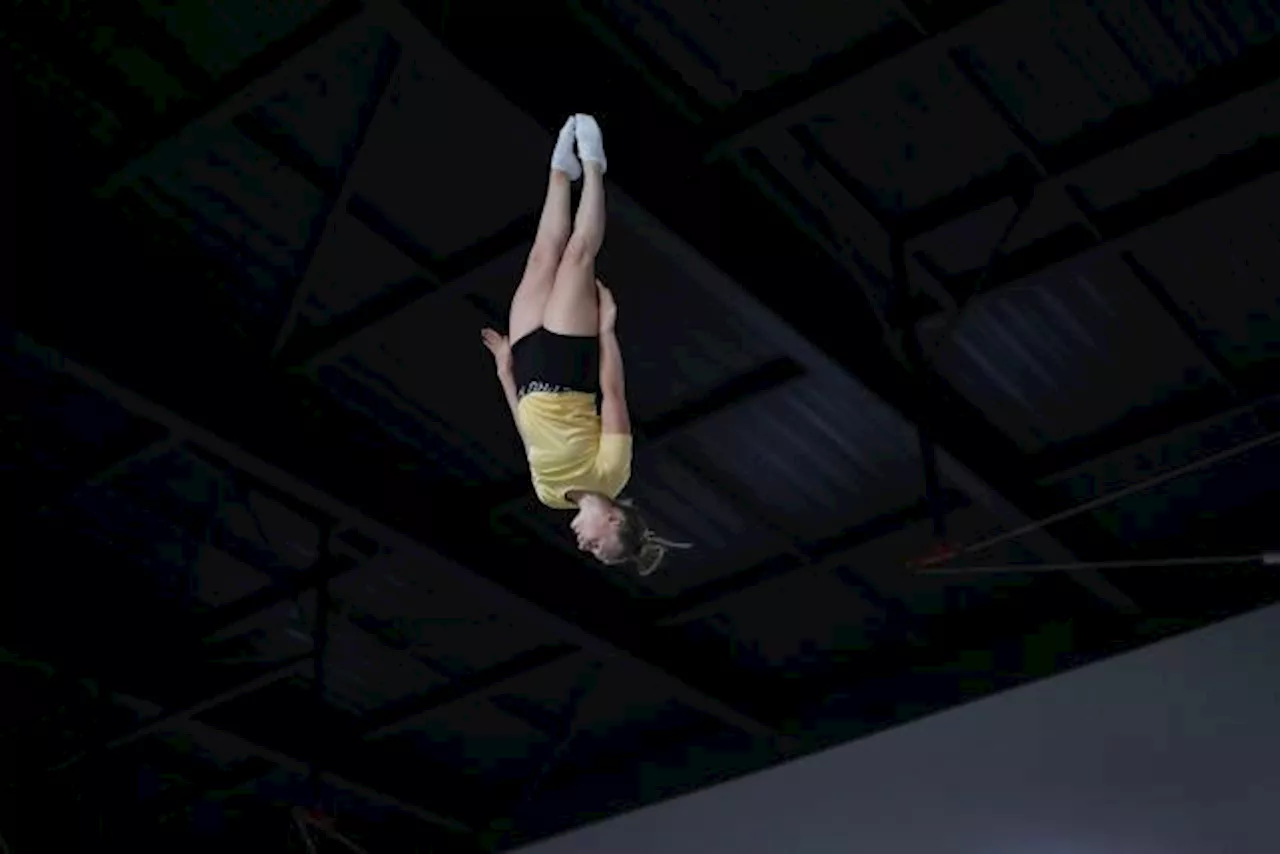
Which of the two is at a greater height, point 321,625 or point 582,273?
point 321,625

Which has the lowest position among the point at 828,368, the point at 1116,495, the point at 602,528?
the point at 602,528

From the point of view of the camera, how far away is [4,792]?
1138cm

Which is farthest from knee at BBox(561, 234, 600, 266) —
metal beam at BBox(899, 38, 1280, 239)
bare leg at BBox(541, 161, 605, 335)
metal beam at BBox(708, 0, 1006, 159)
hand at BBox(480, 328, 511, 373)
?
metal beam at BBox(899, 38, 1280, 239)

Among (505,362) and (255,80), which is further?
(255,80)

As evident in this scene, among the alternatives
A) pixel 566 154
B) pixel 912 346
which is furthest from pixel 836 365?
pixel 566 154

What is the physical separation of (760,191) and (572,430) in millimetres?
2639

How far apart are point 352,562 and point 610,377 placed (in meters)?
4.92

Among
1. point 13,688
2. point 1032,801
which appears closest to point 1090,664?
point 1032,801

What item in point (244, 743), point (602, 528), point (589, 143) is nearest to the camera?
point (589, 143)

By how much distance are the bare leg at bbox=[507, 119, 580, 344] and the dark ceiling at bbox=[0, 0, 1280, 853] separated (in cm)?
79

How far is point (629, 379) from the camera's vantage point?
927 cm

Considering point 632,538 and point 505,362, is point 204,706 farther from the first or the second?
point 632,538

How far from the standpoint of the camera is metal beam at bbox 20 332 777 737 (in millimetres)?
7602

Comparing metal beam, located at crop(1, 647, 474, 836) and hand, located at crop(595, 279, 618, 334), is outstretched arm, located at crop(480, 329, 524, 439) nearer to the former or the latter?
hand, located at crop(595, 279, 618, 334)
